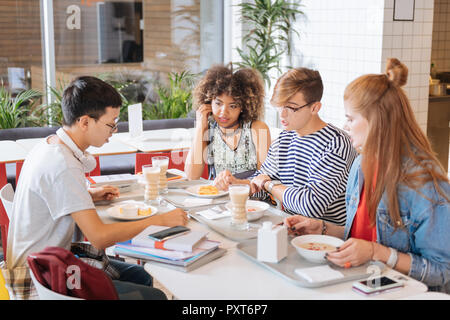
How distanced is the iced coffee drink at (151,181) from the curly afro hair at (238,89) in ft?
2.74

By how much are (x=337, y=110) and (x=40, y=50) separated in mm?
2976

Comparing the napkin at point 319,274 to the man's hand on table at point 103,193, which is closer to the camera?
the napkin at point 319,274

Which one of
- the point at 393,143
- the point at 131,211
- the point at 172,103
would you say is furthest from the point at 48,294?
the point at 172,103

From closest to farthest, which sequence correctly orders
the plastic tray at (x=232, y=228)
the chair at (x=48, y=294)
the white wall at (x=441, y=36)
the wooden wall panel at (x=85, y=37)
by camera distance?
the chair at (x=48, y=294), the plastic tray at (x=232, y=228), the wooden wall panel at (x=85, y=37), the white wall at (x=441, y=36)

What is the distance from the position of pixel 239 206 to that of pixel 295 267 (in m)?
0.43

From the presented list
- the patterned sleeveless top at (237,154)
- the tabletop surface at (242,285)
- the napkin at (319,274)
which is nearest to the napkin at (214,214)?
the tabletop surface at (242,285)

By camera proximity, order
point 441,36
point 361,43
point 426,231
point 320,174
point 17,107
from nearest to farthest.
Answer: point 426,231, point 320,174, point 361,43, point 17,107, point 441,36

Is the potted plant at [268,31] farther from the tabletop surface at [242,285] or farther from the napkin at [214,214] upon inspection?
the tabletop surface at [242,285]

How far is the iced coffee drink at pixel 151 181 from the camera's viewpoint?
7.51ft

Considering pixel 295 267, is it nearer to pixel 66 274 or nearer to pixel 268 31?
pixel 66 274

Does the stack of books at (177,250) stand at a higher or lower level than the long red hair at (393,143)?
lower

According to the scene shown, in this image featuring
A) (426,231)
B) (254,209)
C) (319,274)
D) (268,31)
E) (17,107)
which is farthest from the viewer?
(268,31)

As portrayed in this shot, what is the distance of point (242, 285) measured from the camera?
152 centimetres

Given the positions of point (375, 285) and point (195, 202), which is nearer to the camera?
point (375, 285)
